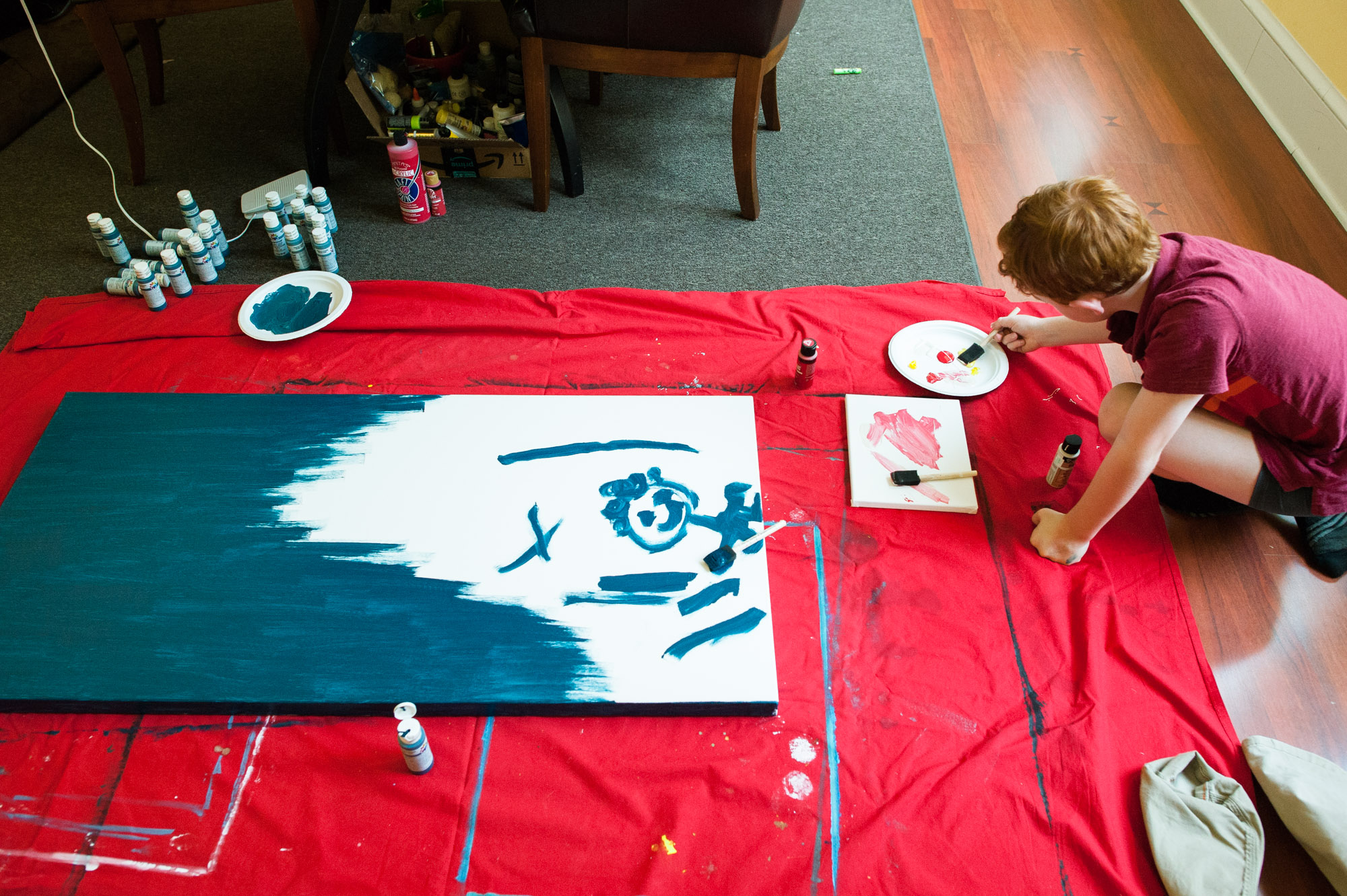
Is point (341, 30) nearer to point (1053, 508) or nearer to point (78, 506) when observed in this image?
point (78, 506)

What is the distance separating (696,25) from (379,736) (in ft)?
5.60

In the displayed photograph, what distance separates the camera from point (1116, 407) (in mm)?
1661

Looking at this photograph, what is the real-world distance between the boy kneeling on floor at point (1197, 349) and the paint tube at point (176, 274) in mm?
1850

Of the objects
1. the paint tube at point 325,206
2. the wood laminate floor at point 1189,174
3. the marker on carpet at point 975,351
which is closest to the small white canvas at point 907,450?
the marker on carpet at point 975,351

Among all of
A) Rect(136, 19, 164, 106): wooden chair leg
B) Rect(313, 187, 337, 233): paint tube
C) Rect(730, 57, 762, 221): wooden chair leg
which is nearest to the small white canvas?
Rect(730, 57, 762, 221): wooden chair leg

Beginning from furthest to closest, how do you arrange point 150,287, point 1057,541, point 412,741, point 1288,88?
point 1288,88 < point 150,287 < point 1057,541 < point 412,741

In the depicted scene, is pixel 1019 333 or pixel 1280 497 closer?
pixel 1280 497

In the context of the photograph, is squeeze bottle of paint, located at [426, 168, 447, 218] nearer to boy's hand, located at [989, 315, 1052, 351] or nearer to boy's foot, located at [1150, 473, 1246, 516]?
boy's hand, located at [989, 315, 1052, 351]

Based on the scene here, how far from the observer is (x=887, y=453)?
1715 mm

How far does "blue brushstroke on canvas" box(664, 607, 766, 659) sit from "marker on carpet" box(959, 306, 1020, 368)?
2.68ft

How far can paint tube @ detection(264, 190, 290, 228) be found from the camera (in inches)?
85.5

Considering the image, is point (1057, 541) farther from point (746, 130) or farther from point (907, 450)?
point (746, 130)

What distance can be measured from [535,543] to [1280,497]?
136 centimetres

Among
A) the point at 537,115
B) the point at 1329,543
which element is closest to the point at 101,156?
the point at 537,115
